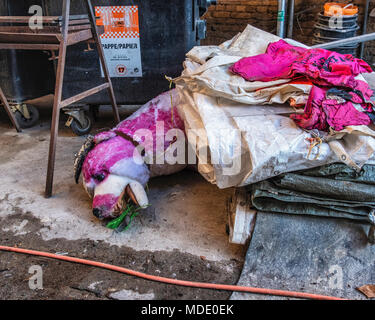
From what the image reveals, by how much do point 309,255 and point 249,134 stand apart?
1.91ft

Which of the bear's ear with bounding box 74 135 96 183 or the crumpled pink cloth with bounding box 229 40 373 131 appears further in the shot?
the bear's ear with bounding box 74 135 96 183

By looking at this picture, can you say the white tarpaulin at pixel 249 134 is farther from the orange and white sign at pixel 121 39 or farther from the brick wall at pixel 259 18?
the brick wall at pixel 259 18

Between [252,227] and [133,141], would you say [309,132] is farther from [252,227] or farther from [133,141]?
[133,141]

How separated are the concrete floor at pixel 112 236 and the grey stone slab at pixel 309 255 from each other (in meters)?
0.12

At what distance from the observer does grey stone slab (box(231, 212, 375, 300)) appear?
1613mm

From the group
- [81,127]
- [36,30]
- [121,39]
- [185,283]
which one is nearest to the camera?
[185,283]

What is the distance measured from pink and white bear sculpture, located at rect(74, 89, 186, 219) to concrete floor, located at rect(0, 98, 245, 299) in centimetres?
13

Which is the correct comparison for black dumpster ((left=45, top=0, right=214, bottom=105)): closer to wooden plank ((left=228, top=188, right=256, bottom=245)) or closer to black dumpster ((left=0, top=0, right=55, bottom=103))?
black dumpster ((left=0, top=0, right=55, bottom=103))

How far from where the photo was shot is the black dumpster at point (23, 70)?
3.02 meters

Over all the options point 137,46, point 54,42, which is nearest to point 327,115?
point 54,42

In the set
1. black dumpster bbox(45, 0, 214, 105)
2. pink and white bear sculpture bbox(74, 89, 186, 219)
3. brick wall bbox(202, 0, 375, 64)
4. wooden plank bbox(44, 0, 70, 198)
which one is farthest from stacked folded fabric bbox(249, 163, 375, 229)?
brick wall bbox(202, 0, 375, 64)

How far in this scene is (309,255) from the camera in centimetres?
170

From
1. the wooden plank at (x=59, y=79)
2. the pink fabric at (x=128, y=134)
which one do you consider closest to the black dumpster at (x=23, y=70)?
the wooden plank at (x=59, y=79)

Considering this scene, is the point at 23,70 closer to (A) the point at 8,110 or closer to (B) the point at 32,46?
(A) the point at 8,110
